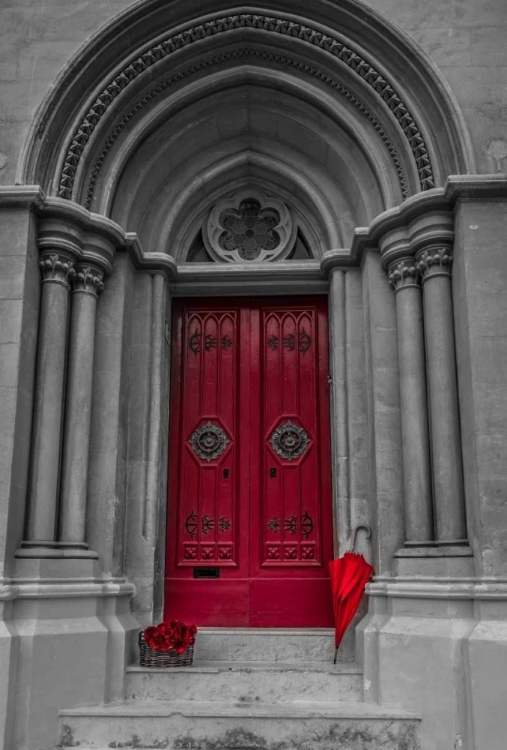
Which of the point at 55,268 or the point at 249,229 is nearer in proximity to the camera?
the point at 55,268

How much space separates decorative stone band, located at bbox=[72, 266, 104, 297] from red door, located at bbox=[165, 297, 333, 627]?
1141mm

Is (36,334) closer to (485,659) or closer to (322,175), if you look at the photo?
(322,175)

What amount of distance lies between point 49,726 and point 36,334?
2.80m

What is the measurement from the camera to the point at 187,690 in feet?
18.5

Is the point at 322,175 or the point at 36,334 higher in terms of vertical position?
the point at 322,175

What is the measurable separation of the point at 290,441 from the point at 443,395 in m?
1.59

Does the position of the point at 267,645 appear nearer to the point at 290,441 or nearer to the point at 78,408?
the point at 290,441

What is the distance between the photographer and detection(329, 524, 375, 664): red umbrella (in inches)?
233

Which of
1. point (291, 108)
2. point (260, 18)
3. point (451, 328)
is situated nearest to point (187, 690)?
point (451, 328)

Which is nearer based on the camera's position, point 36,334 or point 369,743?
point 369,743

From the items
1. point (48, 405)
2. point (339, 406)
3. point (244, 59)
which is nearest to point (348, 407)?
point (339, 406)

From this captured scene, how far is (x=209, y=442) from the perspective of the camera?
6934 millimetres

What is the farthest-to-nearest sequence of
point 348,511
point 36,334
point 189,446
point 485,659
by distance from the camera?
point 189,446
point 348,511
point 36,334
point 485,659

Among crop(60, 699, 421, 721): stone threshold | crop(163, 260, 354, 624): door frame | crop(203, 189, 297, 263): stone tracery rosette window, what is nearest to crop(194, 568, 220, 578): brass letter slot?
crop(163, 260, 354, 624): door frame
